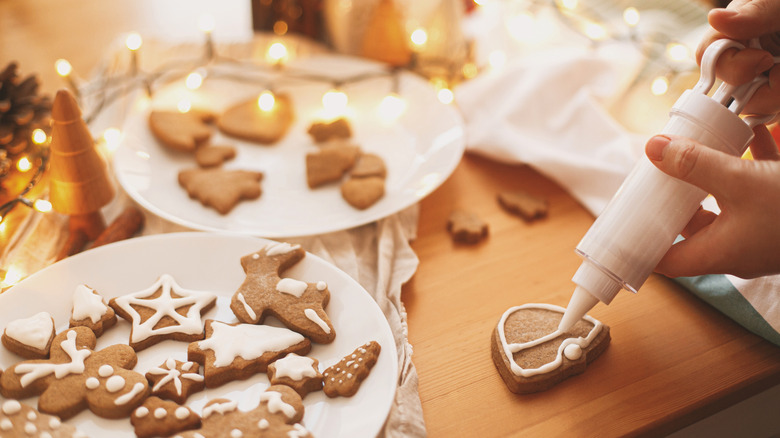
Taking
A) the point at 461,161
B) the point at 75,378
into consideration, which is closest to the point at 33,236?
the point at 75,378

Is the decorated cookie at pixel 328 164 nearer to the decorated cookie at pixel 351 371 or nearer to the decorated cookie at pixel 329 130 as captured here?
the decorated cookie at pixel 329 130

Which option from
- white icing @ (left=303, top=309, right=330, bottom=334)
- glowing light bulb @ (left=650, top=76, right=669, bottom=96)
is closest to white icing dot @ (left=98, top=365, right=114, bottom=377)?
white icing @ (left=303, top=309, right=330, bottom=334)

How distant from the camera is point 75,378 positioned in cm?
66

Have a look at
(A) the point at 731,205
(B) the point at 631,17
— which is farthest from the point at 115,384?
(B) the point at 631,17

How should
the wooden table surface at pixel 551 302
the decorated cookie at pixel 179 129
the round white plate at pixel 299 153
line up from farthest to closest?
the decorated cookie at pixel 179 129, the round white plate at pixel 299 153, the wooden table surface at pixel 551 302

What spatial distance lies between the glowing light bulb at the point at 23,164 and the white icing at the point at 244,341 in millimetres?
540

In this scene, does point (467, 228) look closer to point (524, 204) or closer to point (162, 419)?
point (524, 204)

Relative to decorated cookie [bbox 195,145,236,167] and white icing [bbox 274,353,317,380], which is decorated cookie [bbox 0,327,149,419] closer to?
white icing [bbox 274,353,317,380]

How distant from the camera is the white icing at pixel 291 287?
0.77 metres

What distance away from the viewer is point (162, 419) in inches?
25.3

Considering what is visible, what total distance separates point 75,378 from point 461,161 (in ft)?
2.55

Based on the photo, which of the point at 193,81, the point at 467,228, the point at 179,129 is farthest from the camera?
the point at 193,81

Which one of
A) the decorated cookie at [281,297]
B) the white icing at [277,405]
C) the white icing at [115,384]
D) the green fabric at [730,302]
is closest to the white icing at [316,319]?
the decorated cookie at [281,297]

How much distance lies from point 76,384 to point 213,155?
0.51 metres
